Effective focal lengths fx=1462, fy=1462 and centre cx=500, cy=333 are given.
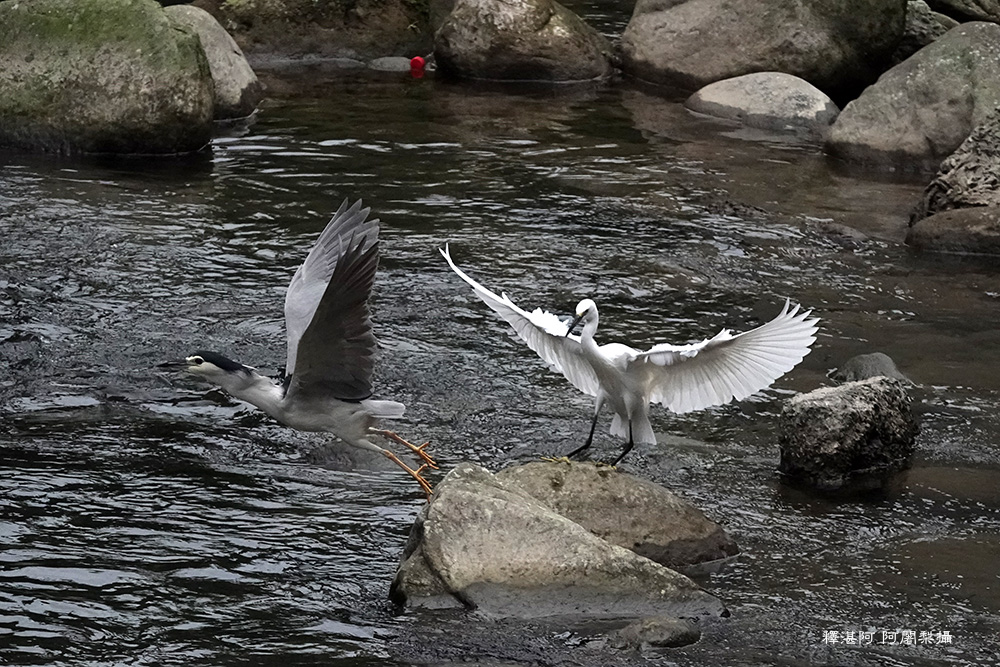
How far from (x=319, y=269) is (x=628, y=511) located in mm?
2135

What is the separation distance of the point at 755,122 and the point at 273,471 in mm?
9050

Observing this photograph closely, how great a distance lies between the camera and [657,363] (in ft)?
22.8

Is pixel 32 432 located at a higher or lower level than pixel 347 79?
lower

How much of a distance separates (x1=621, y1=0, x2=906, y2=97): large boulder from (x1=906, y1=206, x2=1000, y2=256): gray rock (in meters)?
4.60

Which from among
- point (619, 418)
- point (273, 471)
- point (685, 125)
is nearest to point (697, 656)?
point (619, 418)

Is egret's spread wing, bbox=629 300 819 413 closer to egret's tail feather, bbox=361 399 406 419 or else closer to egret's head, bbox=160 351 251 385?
egret's tail feather, bbox=361 399 406 419

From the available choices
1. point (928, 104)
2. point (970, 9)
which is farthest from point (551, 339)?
point (970, 9)

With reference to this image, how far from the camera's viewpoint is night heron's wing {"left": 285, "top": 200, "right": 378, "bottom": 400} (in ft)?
20.9

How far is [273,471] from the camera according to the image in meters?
7.28

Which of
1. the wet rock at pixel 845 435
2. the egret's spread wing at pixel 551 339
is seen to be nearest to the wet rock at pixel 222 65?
the egret's spread wing at pixel 551 339

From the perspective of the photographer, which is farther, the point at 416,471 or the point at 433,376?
the point at 433,376

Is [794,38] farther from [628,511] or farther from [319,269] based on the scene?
[628,511]

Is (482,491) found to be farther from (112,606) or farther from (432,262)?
(432,262)

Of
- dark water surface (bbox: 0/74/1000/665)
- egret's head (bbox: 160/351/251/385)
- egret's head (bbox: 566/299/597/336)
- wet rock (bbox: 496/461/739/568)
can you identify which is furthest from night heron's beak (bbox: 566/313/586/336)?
egret's head (bbox: 160/351/251/385)
